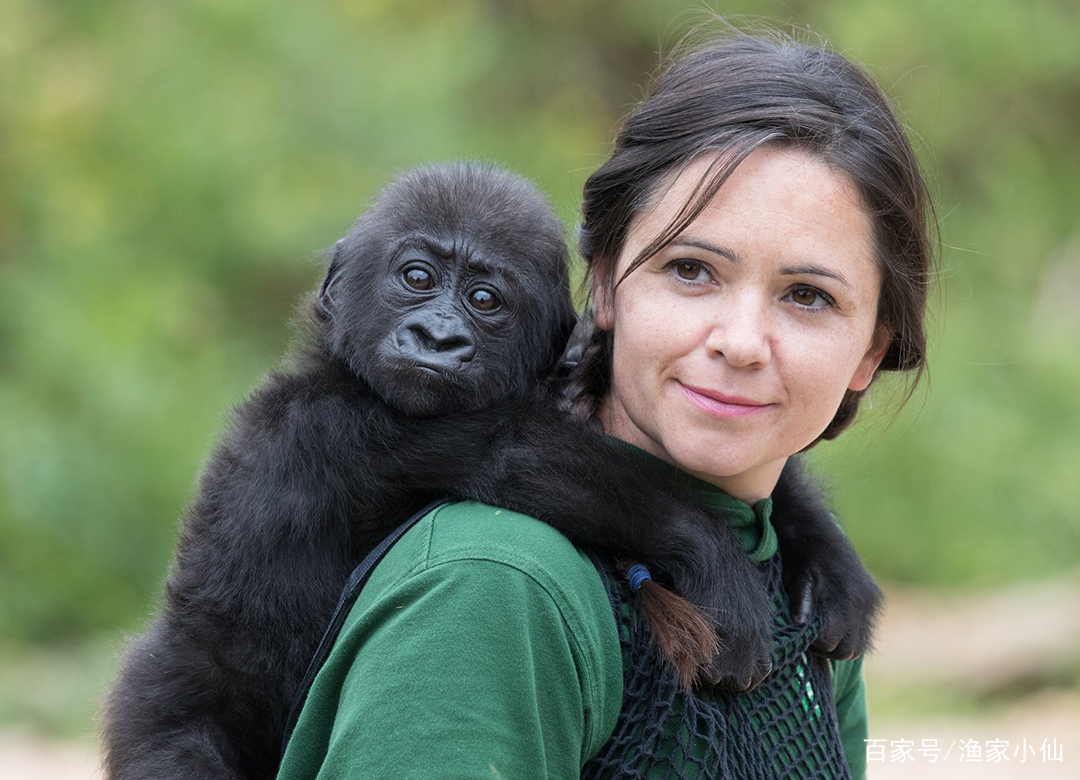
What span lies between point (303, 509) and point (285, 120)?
620 cm

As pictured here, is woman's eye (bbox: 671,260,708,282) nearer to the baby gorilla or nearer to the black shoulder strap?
the baby gorilla

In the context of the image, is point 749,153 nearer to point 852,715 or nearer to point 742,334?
point 742,334

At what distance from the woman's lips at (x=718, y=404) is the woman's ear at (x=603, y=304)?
288 mm

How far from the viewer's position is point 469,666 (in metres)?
1.54

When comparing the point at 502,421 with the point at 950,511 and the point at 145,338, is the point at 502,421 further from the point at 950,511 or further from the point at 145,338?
the point at 950,511

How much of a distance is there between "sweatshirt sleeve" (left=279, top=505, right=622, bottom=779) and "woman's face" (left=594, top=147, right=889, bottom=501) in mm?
376

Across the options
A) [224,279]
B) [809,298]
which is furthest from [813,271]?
[224,279]

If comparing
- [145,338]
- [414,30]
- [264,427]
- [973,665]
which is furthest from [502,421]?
[414,30]

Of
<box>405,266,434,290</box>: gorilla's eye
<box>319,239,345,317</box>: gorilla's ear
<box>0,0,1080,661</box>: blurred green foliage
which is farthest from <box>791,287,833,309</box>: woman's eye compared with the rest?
<box>0,0,1080,661</box>: blurred green foliage

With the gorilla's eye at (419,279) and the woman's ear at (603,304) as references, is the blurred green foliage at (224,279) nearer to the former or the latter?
the gorilla's eye at (419,279)

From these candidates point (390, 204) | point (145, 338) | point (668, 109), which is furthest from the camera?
point (145, 338)

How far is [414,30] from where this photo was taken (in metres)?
9.57

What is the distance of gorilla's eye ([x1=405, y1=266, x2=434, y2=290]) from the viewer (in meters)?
2.64

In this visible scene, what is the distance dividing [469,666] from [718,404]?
2.08 ft
